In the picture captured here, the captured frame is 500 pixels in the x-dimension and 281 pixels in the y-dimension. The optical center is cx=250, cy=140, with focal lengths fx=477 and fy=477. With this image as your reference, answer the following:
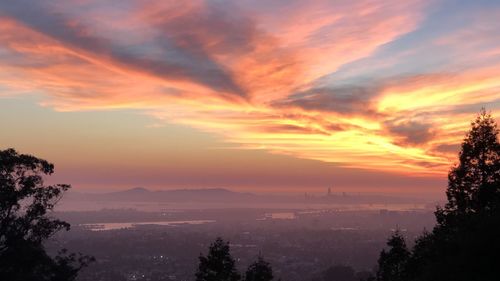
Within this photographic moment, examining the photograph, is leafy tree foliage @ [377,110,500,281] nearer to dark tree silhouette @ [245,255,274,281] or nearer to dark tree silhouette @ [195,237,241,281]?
dark tree silhouette @ [245,255,274,281]

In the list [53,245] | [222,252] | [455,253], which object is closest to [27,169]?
[222,252]

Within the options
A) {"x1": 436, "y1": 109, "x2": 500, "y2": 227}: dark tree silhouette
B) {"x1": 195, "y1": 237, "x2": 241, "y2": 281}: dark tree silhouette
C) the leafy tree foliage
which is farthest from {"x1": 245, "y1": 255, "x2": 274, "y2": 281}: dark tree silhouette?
{"x1": 436, "y1": 109, "x2": 500, "y2": 227}: dark tree silhouette

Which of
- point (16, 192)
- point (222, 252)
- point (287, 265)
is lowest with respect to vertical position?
point (287, 265)

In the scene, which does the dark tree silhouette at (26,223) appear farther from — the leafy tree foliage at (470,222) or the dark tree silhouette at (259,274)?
the leafy tree foliage at (470,222)

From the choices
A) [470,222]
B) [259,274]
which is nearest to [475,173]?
[470,222]

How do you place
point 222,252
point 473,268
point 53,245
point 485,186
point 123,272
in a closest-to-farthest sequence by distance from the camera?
point 473,268 → point 485,186 → point 222,252 → point 123,272 → point 53,245

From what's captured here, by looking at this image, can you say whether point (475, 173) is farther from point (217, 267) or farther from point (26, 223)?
point (26, 223)

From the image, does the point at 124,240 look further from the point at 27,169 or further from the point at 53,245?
the point at 27,169

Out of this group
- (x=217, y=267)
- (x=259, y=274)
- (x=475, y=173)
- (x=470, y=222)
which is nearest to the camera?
(x=470, y=222)
